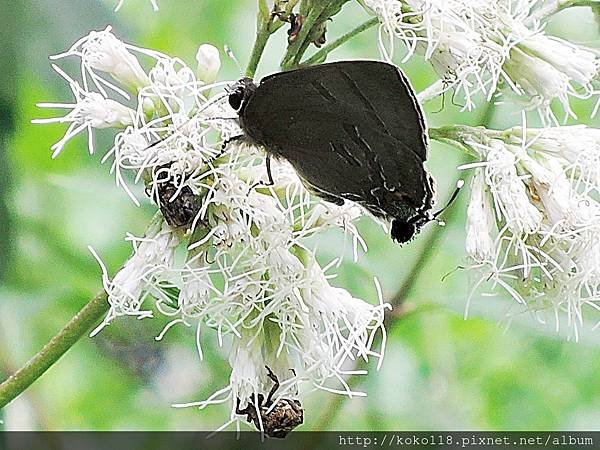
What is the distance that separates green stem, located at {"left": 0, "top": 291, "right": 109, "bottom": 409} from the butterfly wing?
0.24 metres

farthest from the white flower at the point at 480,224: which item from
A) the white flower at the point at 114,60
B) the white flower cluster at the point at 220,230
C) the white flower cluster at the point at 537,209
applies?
the white flower at the point at 114,60

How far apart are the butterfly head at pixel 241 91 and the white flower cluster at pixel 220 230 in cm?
2

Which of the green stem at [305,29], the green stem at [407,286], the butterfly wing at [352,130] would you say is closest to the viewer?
the butterfly wing at [352,130]

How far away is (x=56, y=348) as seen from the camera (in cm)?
81

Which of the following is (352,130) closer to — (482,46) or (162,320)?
(482,46)

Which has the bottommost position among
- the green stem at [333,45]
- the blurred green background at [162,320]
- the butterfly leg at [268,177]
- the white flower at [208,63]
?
the blurred green background at [162,320]

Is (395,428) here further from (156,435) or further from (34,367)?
(34,367)

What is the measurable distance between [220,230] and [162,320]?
554 millimetres

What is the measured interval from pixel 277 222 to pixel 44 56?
518 millimetres

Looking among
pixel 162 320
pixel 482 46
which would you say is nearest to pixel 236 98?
pixel 482 46

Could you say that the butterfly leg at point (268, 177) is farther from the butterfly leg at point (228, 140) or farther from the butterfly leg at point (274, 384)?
the butterfly leg at point (274, 384)

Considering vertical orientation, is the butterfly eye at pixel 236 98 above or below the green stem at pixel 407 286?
above

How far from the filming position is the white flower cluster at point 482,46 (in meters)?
0.75

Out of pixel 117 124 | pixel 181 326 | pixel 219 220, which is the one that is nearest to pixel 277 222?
pixel 219 220
